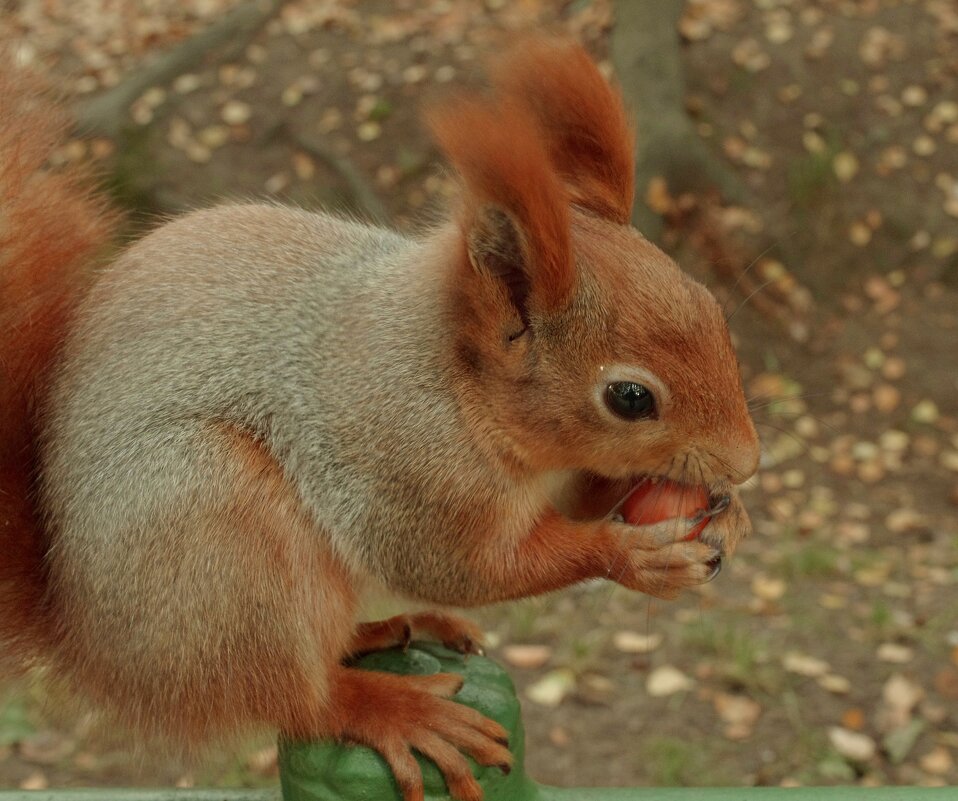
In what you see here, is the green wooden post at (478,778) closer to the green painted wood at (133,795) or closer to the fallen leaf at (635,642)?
the green painted wood at (133,795)

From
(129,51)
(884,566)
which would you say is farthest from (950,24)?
(129,51)

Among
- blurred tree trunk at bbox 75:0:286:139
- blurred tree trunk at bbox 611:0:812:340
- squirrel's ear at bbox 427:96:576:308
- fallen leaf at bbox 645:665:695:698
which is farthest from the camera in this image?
blurred tree trunk at bbox 75:0:286:139

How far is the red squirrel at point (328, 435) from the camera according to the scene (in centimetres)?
127

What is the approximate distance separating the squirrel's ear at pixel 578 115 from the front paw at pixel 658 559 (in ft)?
1.25

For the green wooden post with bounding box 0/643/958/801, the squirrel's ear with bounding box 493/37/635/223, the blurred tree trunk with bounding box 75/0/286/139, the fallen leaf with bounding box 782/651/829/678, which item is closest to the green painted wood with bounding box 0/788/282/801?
the green wooden post with bounding box 0/643/958/801

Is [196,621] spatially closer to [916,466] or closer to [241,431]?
[241,431]

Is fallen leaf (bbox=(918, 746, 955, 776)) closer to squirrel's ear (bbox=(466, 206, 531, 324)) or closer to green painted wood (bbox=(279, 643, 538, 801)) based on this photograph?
green painted wood (bbox=(279, 643, 538, 801))

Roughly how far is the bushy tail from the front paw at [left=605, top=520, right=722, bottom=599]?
0.67 m

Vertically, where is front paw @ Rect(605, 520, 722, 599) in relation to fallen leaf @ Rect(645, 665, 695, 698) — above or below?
above

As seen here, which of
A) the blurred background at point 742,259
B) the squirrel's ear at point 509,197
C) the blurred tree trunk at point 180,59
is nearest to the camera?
the squirrel's ear at point 509,197

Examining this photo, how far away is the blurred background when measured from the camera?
287 centimetres

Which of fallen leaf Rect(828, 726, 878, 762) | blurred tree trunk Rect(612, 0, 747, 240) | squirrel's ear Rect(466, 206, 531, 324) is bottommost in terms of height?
fallen leaf Rect(828, 726, 878, 762)

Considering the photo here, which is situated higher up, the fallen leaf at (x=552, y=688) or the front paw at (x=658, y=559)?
the front paw at (x=658, y=559)

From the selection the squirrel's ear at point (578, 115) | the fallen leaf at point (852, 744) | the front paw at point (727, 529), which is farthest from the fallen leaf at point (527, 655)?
the squirrel's ear at point (578, 115)
